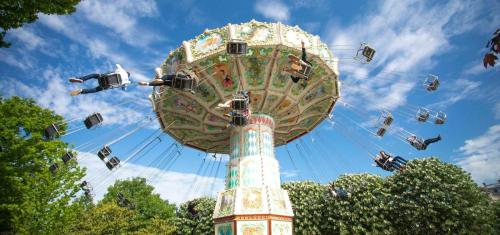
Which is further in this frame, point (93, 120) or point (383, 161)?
point (383, 161)

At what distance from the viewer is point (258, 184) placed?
1574 centimetres

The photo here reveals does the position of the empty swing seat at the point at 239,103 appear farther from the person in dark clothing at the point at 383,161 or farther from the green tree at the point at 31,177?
the green tree at the point at 31,177

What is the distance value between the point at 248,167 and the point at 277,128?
4.91m

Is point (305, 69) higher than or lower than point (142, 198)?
lower

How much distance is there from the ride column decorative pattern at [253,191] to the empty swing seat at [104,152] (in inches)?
254

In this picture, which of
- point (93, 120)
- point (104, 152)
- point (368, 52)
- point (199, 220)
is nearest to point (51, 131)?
point (93, 120)

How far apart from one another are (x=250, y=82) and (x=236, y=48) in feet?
10.7

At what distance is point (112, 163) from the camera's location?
1752cm

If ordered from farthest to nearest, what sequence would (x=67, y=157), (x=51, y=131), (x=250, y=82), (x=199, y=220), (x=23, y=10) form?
(x=199, y=220) < (x=67, y=157) < (x=250, y=82) < (x=51, y=131) < (x=23, y=10)

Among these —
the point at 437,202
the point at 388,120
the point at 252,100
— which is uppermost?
the point at 252,100

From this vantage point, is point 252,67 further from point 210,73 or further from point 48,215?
point 48,215

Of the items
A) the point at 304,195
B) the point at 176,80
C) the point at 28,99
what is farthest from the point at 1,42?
the point at 304,195

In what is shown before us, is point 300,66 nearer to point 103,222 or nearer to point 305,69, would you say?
point 305,69

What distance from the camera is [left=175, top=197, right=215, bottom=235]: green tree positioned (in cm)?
3253
